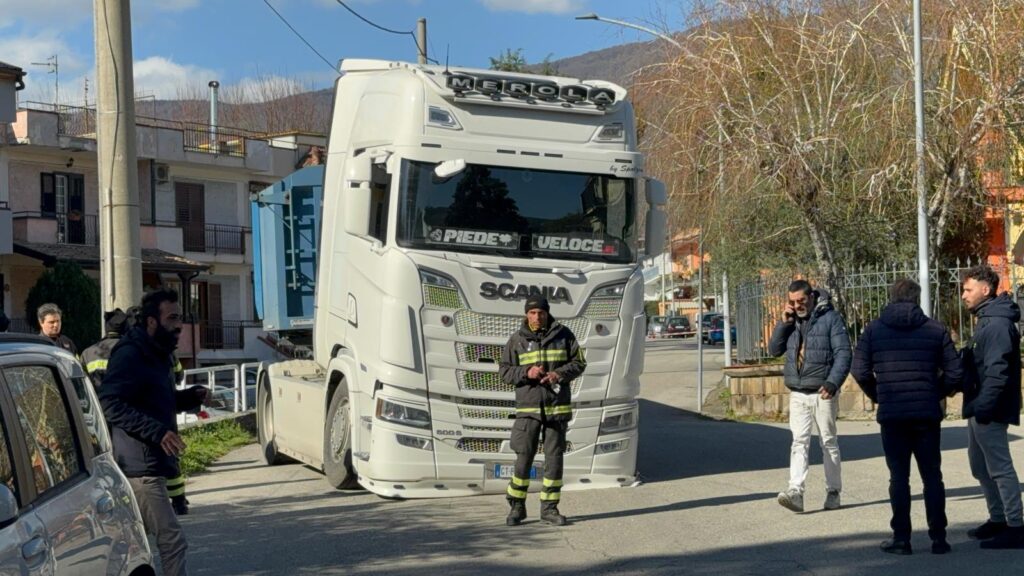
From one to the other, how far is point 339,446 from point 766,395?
11094mm

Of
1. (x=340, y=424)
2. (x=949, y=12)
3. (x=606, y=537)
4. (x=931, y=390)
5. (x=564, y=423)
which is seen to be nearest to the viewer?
(x=931, y=390)

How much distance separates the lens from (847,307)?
23.0 meters

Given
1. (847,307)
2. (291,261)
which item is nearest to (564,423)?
(291,261)

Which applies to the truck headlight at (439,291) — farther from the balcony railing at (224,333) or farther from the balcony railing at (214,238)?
the balcony railing at (224,333)

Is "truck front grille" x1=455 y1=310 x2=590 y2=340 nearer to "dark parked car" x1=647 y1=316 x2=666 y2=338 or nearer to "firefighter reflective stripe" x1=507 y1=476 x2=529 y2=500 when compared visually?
"firefighter reflective stripe" x1=507 y1=476 x2=529 y2=500

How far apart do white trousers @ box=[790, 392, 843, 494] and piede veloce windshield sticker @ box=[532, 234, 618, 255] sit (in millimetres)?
2273

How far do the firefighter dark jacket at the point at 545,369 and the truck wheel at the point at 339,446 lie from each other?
7.42ft

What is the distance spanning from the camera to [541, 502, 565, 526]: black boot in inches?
423

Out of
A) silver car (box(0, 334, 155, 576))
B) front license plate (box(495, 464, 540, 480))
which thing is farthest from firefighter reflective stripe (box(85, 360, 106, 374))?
silver car (box(0, 334, 155, 576))

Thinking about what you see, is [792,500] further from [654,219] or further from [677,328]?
[677,328]

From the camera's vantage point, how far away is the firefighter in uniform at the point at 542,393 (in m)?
10.8

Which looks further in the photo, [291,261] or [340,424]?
[291,261]

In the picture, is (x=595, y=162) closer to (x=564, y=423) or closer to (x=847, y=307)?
(x=564, y=423)

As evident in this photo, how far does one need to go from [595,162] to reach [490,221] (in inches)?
44.5
